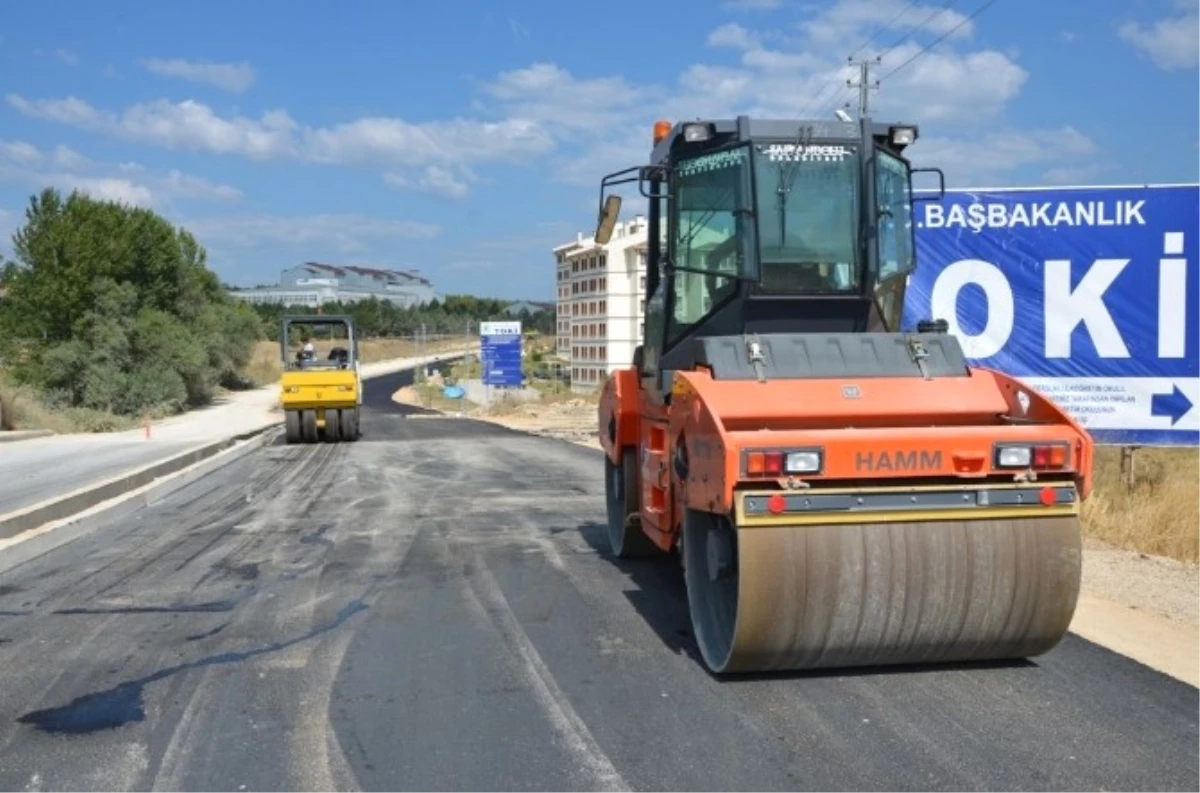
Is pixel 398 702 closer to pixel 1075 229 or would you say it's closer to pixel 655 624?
pixel 655 624

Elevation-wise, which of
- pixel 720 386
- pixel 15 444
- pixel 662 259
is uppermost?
pixel 662 259

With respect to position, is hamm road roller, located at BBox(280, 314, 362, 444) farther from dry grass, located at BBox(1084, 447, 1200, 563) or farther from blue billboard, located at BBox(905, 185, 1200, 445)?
dry grass, located at BBox(1084, 447, 1200, 563)

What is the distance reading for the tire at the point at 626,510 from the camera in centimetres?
863

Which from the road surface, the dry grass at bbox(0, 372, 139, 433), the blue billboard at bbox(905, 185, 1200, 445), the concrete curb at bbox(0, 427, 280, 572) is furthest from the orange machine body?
the dry grass at bbox(0, 372, 139, 433)

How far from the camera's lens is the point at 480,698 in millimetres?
5637

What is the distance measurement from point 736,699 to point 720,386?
1596 mm

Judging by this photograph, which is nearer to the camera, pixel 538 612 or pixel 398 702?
pixel 398 702

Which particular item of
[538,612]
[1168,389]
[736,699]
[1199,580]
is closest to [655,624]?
[538,612]

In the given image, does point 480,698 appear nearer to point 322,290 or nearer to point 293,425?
point 293,425

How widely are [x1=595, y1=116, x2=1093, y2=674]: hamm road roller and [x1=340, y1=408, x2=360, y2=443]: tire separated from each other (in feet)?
64.3

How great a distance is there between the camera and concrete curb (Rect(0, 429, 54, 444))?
27.0m

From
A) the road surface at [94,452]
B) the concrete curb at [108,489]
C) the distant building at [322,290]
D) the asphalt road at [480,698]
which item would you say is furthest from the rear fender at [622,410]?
the distant building at [322,290]

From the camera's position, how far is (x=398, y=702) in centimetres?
558

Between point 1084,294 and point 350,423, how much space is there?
18077mm
